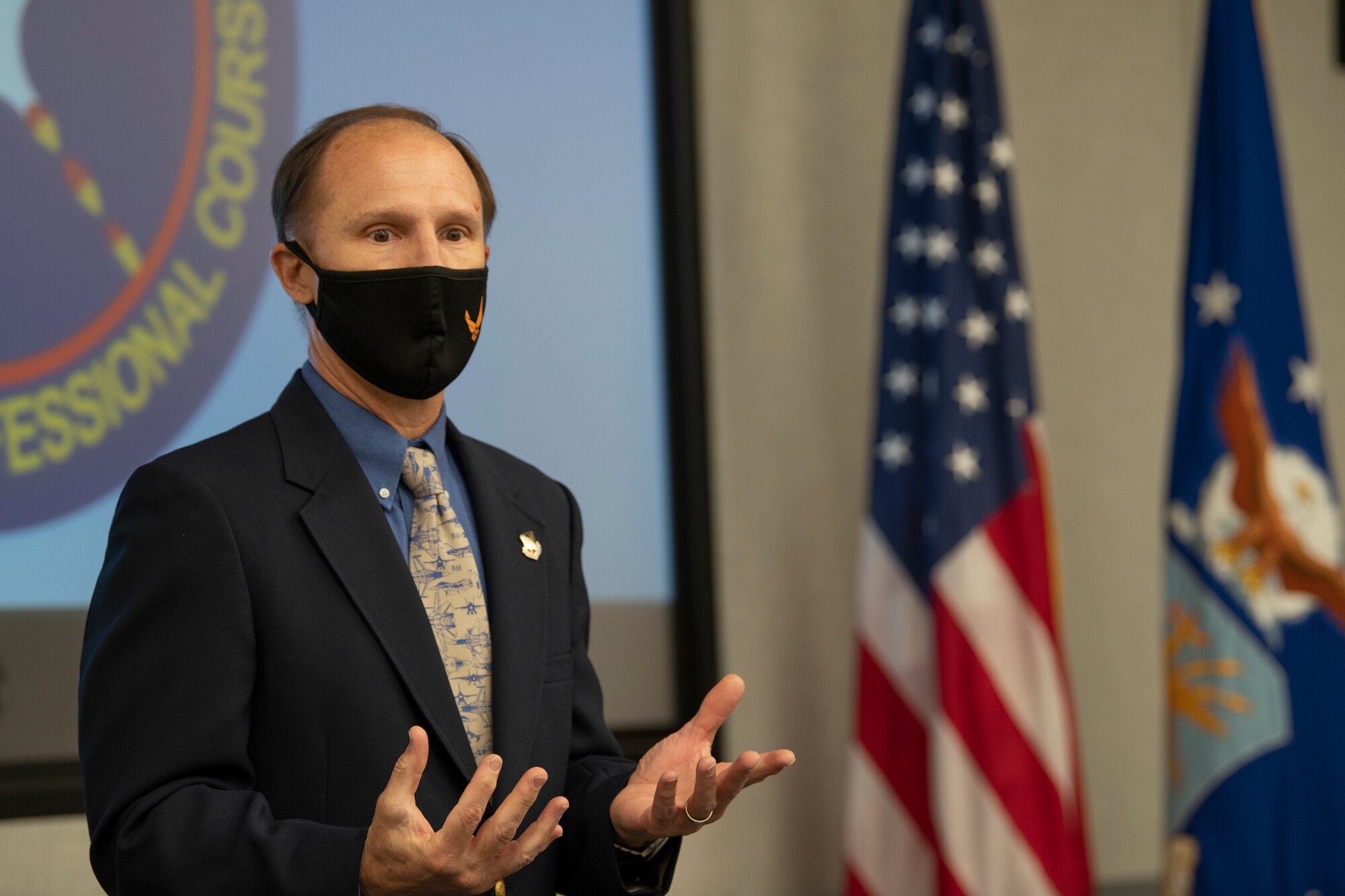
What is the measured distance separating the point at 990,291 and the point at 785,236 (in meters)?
0.58

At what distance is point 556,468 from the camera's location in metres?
3.20

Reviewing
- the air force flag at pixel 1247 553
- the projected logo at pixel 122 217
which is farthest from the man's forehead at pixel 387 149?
the air force flag at pixel 1247 553

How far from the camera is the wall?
11.2ft

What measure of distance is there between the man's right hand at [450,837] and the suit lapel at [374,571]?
0.22 m

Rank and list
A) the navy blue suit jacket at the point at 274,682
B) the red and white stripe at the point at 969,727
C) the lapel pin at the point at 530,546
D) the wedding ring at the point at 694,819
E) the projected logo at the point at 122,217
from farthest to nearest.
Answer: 1. the red and white stripe at the point at 969,727
2. the projected logo at the point at 122,217
3. the lapel pin at the point at 530,546
4. the wedding ring at the point at 694,819
5. the navy blue suit jacket at the point at 274,682

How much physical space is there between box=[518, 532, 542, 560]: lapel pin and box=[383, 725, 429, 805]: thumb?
49cm

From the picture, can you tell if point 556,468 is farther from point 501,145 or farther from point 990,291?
point 990,291

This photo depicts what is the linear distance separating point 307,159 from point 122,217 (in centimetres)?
131

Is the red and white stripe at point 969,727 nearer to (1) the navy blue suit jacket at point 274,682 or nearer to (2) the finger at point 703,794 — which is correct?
(1) the navy blue suit jacket at point 274,682

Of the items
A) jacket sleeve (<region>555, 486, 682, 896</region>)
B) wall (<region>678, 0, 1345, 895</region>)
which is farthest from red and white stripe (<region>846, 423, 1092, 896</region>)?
jacket sleeve (<region>555, 486, 682, 896</region>)

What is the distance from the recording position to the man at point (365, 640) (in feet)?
4.10

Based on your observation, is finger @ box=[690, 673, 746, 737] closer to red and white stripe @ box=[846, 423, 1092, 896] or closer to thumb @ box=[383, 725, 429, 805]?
thumb @ box=[383, 725, 429, 805]

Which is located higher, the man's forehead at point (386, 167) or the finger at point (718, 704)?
the man's forehead at point (386, 167)

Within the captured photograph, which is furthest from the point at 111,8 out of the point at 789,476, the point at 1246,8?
the point at 1246,8
